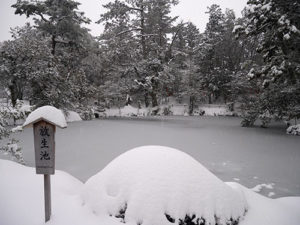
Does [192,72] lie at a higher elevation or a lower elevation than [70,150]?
higher

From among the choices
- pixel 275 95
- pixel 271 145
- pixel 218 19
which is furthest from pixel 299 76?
pixel 218 19

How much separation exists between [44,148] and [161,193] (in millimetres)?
1610

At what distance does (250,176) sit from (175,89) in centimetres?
2486

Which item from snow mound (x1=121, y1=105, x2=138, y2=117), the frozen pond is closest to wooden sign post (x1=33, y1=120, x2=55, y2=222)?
the frozen pond

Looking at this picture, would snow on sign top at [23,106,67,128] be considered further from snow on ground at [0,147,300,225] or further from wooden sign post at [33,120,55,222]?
snow on ground at [0,147,300,225]

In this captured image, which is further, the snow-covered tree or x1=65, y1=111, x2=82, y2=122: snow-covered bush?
x1=65, y1=111, x2=82, y2=122: snow-covered bush

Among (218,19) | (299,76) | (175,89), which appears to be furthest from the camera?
(175,89)

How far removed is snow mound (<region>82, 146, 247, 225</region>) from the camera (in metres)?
2.56

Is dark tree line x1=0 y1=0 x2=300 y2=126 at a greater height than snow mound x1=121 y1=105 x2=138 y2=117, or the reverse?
dark tree line x1=0 y1=0 x2=300 y2=126

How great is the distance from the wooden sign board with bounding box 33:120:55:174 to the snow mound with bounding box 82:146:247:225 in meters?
0.66

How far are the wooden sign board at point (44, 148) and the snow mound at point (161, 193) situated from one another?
0.66 meters

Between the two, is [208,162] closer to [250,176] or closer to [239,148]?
[250,176]

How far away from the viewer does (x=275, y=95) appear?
10.6m

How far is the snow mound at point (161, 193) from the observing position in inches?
101
